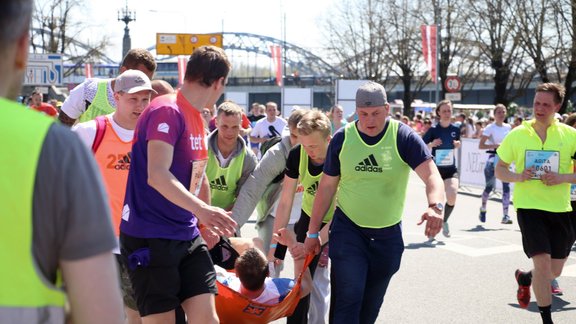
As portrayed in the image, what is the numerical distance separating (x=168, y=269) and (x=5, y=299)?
91.5 inches

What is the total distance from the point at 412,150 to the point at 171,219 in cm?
170

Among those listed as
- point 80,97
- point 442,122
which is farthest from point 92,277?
point 442,122

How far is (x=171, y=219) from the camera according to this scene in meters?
3.93

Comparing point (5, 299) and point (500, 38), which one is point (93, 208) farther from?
point (500, 38)

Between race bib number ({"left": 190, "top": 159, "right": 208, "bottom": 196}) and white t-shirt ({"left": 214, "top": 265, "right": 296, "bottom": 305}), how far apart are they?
124cm

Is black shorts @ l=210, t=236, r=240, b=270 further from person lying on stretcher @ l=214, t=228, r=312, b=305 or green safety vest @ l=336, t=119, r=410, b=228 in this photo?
green safety vest @ l=336, t=119, r=410, b=228

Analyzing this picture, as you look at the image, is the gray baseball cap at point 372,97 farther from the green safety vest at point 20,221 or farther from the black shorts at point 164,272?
the green safety vest at point 20,221

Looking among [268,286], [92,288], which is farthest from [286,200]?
[92,288]

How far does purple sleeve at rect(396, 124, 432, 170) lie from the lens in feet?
15.8

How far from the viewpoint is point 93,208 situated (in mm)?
1576

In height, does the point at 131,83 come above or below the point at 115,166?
above

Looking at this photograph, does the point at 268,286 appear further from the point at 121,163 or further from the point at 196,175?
the point at 196,175

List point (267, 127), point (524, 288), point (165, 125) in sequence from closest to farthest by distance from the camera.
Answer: point (165, 125) < point (524, 288) < point (267, 127)

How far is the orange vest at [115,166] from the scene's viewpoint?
459cm
